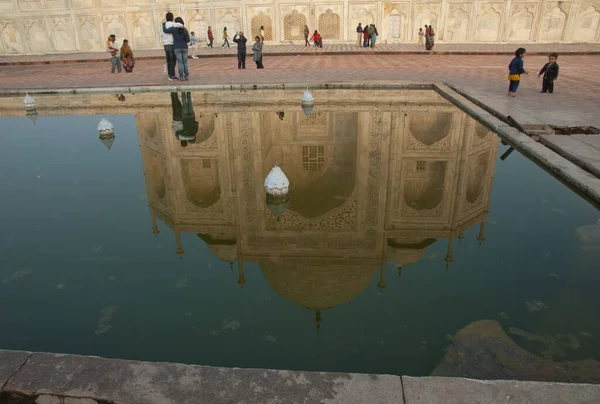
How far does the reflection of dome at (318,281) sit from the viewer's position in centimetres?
299

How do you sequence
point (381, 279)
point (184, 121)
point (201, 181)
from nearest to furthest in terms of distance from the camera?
point (381, 279) → point (201, 181) → point (184, 121)

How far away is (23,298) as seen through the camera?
301cm

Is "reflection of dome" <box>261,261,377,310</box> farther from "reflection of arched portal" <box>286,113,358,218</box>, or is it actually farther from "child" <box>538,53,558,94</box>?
"child" <box>538,53,558,94</box>

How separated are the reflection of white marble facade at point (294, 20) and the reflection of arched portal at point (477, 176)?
60.8 feet

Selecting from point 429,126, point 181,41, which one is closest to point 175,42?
point 181,41

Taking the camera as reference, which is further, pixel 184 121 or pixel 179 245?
pixel 184 121

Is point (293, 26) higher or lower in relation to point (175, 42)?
higher

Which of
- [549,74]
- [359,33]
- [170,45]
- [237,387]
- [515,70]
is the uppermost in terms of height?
[359,33]

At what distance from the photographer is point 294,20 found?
22.2 meters

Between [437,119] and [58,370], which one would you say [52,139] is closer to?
[58,370]

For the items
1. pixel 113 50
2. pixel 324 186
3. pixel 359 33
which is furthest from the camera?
pixel 359 33

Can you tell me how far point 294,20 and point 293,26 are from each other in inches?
11.6

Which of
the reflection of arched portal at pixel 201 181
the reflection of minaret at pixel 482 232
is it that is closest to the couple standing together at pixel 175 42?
the reflection of arched portal at pixel 201 181

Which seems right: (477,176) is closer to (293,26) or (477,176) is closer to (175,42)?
(175,42)
